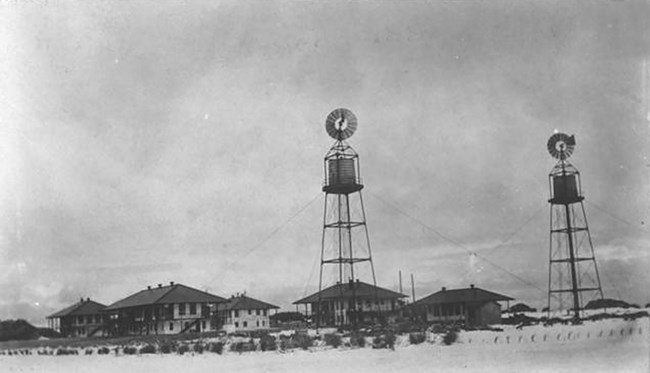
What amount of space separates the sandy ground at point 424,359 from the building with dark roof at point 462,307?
18982 millimetres

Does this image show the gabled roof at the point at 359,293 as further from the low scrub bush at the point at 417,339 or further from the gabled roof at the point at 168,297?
the low scrub bush at the point at 417,339

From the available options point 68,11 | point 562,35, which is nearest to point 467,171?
point 562,35

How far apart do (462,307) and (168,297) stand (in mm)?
22060

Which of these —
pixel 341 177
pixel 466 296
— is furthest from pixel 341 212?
pixel 466 296

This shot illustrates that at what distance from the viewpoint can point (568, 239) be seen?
35406 millimetres

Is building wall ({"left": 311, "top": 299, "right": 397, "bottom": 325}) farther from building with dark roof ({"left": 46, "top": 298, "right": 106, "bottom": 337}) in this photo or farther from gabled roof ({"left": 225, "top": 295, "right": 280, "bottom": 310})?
building with dark roof ({"left": 46, "top": 298, "right": 106, "bottom": 337})

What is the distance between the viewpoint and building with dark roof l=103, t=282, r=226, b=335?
51.1 m

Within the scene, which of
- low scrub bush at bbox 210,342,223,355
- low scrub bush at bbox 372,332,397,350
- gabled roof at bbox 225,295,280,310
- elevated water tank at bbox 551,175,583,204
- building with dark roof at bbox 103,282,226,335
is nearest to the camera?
low scrub bush at bbox 372,332,397,350

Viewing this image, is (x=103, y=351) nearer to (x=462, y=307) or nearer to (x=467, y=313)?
(x=467, y=313)

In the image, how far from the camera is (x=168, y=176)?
29797 millimetres

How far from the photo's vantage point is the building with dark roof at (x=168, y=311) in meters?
51.1

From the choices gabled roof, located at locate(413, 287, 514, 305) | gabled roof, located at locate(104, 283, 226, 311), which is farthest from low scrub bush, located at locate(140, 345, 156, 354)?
gabled roof, located at locate(413, 287, 514, 305)

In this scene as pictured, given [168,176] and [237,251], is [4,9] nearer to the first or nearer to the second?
[168,176]

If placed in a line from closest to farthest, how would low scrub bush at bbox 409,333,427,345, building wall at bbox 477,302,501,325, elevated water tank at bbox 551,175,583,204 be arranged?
low scrub bush at bbox 409,333,427,345 < elevated water tank at bbox 551,175,583,204 < building wall at bbox 477,302,501,325
